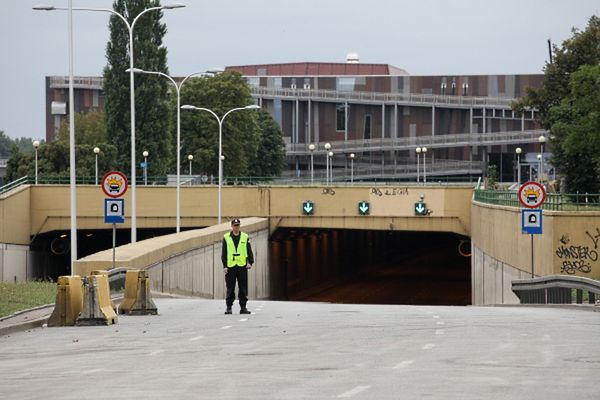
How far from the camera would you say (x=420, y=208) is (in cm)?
8281

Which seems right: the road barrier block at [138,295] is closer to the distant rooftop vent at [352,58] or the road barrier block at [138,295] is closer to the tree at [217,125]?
the tree at [217,125]

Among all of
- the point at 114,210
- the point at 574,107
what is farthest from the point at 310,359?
the point at 574,107

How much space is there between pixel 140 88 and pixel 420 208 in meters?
25.5

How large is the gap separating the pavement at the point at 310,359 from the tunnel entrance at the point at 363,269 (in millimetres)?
53111

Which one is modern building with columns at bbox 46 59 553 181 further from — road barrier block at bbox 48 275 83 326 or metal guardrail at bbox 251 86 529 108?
road barrier block at bbox 48 275 83 326

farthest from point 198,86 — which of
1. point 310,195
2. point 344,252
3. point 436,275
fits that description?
point 310,195

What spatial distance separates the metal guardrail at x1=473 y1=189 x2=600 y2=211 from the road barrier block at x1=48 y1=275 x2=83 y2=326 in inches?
1043

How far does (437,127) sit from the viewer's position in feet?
488

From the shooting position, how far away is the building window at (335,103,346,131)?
15225cm

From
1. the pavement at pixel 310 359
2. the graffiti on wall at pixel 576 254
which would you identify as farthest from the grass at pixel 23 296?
the graffiti on wall at pixel 576 254

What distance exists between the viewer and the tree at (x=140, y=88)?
9969 cm

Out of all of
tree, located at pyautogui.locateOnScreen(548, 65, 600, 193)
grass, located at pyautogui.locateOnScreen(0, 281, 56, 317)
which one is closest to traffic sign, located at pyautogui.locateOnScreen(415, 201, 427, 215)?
tree, located at pyautogui.locateOnScreen(548, 65, 600, 193)

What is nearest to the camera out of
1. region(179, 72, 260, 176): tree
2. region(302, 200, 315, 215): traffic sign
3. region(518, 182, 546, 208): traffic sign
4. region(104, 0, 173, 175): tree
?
region(518, 182, 546, 208): traffic sign

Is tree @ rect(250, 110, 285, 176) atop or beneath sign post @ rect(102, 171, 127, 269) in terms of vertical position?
atop
